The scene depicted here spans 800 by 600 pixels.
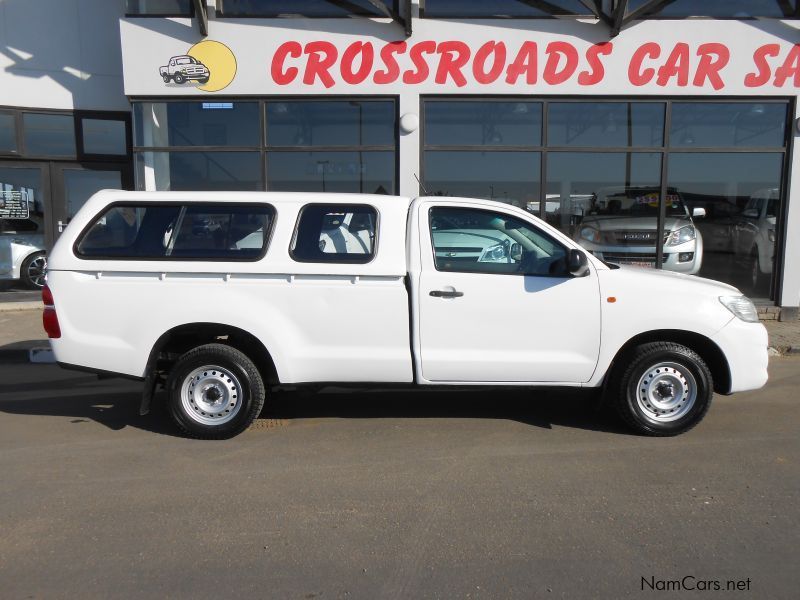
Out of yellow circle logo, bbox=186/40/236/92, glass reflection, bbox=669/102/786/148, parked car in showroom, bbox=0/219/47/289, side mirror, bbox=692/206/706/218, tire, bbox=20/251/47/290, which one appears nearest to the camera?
yellow circle logo, bbox=186/40/236/92

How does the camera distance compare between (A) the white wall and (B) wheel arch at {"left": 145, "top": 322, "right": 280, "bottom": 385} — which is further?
(A) the white wall

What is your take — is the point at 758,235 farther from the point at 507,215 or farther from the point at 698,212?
the point at 507,215

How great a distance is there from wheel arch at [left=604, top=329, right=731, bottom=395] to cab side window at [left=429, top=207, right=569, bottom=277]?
2.56ft

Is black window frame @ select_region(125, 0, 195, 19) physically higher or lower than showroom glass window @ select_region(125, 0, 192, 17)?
lower

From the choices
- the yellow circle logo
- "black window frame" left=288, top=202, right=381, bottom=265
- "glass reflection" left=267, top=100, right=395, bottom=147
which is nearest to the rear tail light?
"black window frame" left=288, top=202, right=381, bottom=265

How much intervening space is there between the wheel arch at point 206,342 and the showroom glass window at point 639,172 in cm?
568

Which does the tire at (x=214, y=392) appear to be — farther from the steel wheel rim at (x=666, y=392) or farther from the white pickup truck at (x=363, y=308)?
the steel wheel rim at (x=666, y=392)

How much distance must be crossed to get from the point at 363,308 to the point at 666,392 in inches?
95.3

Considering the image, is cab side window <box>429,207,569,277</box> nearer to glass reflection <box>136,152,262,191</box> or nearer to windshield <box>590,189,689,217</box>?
windshield <box>590,189,689,217</box>

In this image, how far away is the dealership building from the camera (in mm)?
9289

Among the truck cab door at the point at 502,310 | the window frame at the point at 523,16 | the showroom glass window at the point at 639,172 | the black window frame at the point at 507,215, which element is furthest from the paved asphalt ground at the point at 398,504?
the window frame at the point at 523,16

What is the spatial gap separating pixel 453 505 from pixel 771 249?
858 centimetres

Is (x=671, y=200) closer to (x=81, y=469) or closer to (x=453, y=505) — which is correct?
(x=453, y=505)

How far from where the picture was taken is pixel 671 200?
32.5 ft
